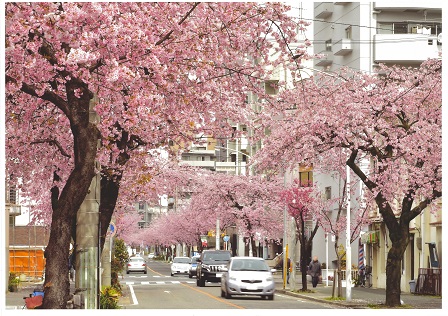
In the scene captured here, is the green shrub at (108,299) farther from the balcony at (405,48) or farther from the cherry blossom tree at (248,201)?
the balcony at (405,48)

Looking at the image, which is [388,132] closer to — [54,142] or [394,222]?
[394,222]

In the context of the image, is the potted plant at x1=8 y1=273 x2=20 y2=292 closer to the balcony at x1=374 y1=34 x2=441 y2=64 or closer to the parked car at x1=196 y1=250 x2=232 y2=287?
the parked car at x1=196 y1=250 x2=232 y2=287

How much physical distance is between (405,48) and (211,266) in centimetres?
2208

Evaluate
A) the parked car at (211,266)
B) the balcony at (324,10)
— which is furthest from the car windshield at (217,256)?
the balcony at (324,10)

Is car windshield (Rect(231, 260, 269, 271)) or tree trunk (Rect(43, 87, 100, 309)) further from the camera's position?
car windshield (Rect(231, 260, 269, 271))

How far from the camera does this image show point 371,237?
53.5 meters

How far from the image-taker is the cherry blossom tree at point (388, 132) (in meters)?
28.5

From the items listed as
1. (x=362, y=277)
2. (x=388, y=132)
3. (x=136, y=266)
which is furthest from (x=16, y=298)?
(x=136, y=266)

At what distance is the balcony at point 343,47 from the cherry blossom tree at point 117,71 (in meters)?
43.0

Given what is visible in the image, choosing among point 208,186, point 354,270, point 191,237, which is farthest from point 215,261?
point 191,237

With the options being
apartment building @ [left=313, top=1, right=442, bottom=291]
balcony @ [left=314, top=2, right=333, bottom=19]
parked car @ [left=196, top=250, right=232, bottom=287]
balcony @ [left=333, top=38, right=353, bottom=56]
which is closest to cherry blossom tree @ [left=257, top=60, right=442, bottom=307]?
parked car @ [left=196, top=250, right=232, bottom=287]

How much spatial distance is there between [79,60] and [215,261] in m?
37.2

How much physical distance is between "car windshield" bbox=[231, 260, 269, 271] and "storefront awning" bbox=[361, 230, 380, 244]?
59.0 ft

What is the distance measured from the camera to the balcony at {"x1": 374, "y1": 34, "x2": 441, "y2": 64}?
63094 mm
